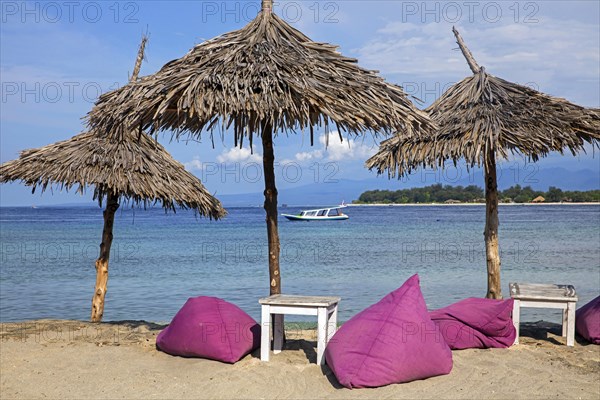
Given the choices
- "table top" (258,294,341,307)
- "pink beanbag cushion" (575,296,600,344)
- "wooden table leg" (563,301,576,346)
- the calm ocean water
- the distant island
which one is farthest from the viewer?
the distant island

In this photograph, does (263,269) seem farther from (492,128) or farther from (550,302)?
(550,302)

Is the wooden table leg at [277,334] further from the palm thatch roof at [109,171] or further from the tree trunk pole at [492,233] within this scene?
the tree trunk pole at [492,233]

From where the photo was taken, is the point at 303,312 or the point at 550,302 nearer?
the point at 303,312

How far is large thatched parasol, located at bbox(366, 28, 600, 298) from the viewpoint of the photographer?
678 cm

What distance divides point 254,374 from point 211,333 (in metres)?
0.61

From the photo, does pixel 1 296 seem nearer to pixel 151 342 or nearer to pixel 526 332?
pixel 151 342

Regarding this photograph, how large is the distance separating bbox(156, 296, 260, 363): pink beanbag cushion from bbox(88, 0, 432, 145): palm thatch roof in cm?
156

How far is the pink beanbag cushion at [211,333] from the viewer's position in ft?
18.7

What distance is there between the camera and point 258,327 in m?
6.03

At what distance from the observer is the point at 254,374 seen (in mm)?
5332

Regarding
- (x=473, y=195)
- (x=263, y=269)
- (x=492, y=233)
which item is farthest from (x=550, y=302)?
(x=473, y=195)

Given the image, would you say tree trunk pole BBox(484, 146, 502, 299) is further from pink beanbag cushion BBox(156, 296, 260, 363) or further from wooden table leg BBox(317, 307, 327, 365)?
pink beanbag cushion BBox(156, 296, 260, 363)

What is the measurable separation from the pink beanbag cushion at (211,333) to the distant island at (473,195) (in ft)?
214

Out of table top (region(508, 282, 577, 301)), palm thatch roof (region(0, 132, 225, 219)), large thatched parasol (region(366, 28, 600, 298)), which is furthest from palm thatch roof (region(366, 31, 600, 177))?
palm thatch roof (region(0, 132, 225, 219))
